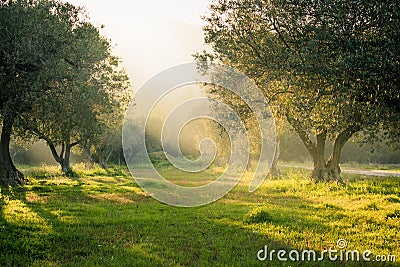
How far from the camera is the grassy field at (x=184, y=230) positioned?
34.1 ft

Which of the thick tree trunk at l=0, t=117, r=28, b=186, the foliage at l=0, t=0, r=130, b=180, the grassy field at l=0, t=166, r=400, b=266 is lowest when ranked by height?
the grassy field at l=0, t=166, r=400, b=266

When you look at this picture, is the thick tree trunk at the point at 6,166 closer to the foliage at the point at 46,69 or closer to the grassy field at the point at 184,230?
the foliage at the point at 46,69

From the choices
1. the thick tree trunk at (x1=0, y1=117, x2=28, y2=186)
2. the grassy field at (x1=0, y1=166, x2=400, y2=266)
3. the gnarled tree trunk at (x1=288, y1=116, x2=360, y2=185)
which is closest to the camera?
the grassy field at (x1=0, y1=166, x2=400, y2=266)

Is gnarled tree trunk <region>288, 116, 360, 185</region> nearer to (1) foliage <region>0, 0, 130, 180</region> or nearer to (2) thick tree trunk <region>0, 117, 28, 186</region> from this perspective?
(1) foliage <region>0, 0, 130, 180</region>

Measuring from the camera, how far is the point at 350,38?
51.3 feet

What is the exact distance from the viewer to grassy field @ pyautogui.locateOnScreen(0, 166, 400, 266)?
34.1 ft

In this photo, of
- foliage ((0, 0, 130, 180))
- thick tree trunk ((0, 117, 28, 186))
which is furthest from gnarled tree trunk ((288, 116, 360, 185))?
thick tree trunk ((0, 117, 28, 186))

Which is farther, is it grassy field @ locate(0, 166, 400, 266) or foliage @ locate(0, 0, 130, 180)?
foliage @ locate(0, 0, 130, 180)

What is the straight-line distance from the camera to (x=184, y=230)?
14.1m

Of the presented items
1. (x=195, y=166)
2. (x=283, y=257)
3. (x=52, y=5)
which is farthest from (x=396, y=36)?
(x=195, y=166)

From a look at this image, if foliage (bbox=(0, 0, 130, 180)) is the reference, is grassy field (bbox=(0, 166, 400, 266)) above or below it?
below

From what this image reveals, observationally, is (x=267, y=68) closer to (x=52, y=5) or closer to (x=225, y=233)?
(x=225, y=233)

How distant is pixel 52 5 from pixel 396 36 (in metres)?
23.2

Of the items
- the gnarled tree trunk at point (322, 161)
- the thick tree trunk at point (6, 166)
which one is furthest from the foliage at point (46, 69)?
the gnarled tree trunk at point (322, 161)
